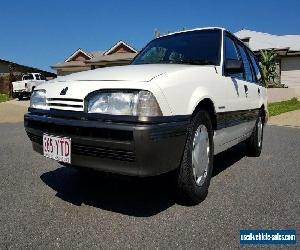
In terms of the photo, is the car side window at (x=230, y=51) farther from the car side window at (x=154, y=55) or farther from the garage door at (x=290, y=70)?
the garage door at (x=290, y=70)

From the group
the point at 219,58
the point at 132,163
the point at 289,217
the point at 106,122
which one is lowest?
the point at 289,217

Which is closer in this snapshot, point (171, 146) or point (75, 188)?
point (171, 146)

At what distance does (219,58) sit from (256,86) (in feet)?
5.36

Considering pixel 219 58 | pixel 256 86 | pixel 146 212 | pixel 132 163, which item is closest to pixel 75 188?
pixel 146 212

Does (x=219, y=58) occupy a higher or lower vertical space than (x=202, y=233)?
higher

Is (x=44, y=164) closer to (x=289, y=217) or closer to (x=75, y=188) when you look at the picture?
(x=75, y=188)

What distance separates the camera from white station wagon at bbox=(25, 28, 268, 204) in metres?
2.74

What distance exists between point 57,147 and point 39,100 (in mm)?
577

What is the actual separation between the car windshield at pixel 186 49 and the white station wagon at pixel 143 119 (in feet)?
0.07

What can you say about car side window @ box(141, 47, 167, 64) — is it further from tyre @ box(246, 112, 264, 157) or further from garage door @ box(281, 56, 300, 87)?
garage door @ box(281, 56, 300, 87)

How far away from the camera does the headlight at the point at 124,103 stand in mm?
2748

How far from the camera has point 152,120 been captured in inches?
107

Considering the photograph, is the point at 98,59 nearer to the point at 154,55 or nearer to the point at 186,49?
the point at 154,55

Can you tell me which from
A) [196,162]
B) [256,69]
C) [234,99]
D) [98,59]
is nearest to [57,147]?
[196,162]
